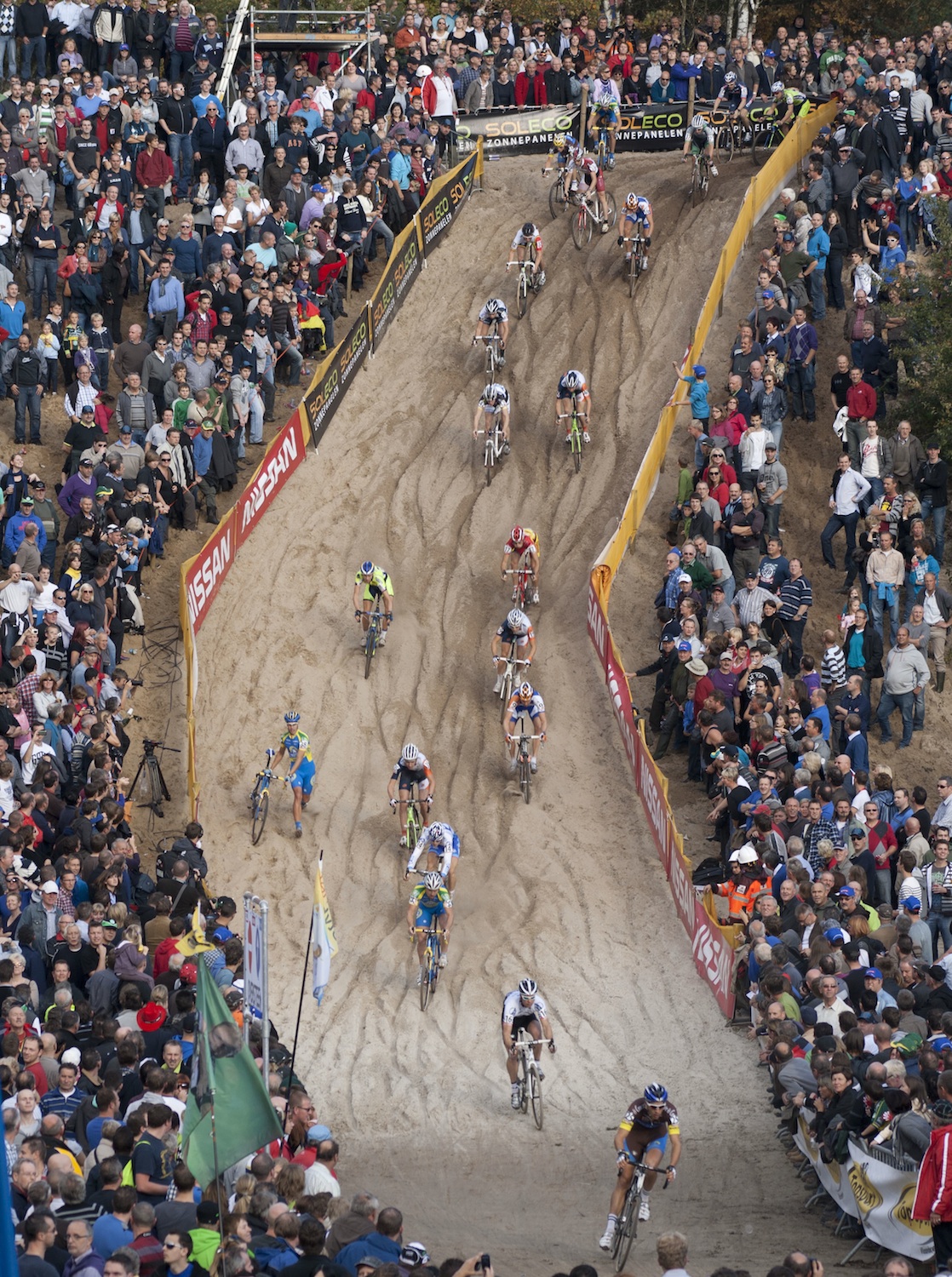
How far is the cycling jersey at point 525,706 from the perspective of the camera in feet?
71.8

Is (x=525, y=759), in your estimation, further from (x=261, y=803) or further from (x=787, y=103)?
(x=787, y=103)

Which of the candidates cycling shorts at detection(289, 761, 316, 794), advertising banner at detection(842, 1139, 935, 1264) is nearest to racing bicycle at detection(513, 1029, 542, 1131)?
advertising banner at detection(842, 1139, 935, 1264)

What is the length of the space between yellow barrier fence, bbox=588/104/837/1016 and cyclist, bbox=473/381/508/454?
213cm

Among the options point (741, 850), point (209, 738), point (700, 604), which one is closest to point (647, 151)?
point (700, 604)

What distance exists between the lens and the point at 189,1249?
437 inches

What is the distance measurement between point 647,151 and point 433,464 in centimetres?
1060

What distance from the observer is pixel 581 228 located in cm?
3269

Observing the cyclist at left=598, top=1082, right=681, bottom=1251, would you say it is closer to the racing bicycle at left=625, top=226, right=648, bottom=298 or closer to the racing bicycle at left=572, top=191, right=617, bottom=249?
the racing bicycle at left=625, top=226, right=648, bottom=298

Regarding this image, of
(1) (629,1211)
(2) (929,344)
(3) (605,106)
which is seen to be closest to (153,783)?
(1) (629,1211)

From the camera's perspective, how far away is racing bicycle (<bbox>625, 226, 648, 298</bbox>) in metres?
31.4

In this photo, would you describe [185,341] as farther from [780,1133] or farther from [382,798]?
[780,1133]

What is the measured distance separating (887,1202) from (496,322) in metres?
18.3

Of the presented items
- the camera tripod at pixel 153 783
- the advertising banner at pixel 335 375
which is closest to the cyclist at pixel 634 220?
the advertising banner at pixel 335 375

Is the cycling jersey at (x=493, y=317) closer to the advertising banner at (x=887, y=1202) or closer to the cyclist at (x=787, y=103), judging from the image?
the cyclist at (x=787, y=103)
